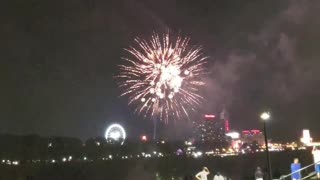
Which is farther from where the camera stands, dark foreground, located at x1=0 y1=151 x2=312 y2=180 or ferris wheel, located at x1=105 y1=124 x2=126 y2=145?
ferris wheel, located at x1=105 y1=124 x2=126 y2=145

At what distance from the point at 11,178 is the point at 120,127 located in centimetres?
4699

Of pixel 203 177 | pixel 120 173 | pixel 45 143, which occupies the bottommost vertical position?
pixel 203 177

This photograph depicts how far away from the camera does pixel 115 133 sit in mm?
121000

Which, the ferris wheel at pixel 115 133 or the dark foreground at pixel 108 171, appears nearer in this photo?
the dark foreground at pixel 108 171

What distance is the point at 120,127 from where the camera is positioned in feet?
397

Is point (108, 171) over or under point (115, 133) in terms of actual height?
under

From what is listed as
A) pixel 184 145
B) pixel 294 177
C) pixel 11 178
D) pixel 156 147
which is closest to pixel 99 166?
pixel 11 178

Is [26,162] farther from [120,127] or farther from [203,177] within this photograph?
[203,177]

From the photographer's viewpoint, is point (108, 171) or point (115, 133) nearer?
point (108, 171)

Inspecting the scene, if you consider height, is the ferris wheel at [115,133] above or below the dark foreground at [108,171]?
above

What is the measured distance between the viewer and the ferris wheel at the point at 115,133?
4739 inches

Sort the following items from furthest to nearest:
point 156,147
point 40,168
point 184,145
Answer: point 184,145 → point 156,147 → point 40,168

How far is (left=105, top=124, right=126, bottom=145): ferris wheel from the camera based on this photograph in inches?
4739

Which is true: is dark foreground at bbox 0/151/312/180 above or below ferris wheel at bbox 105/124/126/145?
below
